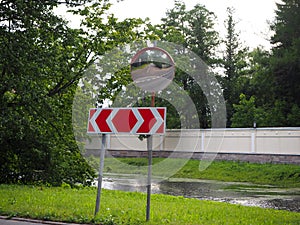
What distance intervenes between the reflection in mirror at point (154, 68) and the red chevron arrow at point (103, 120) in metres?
0.92

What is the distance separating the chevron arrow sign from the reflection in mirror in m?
0.53

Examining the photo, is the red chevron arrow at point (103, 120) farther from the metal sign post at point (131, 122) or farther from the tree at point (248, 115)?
the tree at point (248, 115)

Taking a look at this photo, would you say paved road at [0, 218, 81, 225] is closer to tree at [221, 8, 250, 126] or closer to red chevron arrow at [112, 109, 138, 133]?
red chevron arrow at [112, 109, 138, 133]

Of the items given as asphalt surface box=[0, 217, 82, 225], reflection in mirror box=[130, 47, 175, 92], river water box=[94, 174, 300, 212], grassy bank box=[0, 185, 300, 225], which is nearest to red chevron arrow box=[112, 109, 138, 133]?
reflection in mirror box=[130, 47, 175, 92]

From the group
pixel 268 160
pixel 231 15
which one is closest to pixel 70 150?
pixel 268 160

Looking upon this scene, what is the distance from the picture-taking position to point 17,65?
13664 millimetres

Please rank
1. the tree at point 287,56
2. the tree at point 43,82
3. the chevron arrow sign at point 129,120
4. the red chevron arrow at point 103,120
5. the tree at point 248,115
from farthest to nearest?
the tree at point 248,115 → the tree at point 287,56 → the tree at point 43,82 → the red chevron arrow at point 103,120 → the chevron arrow sign at point 129,120

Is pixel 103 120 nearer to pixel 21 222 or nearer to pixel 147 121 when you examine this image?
pixel 147 121

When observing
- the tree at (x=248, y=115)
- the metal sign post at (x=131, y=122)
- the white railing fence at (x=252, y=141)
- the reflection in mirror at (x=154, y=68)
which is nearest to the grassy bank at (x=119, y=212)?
the metal sign post at (x=131, y=122)

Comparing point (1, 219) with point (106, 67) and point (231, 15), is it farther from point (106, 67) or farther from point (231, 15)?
point (231, 15)

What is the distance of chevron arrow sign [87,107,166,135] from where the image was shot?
930cm

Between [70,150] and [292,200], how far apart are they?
7.92 meters

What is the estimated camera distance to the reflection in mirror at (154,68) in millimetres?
9539

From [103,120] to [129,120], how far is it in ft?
1.96
